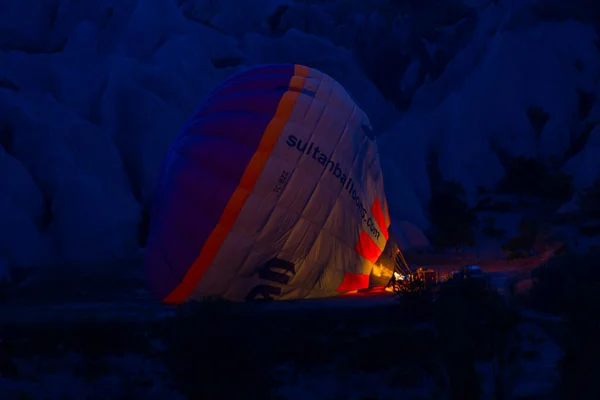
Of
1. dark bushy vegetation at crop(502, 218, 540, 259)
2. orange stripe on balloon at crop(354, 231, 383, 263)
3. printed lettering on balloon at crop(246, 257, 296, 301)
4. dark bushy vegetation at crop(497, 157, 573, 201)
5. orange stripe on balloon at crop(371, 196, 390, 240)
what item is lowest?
printed lettering on balloon at crop(246, 257, 296, 301)

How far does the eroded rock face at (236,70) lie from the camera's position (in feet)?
62.9

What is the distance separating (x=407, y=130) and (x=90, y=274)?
14.8 meters

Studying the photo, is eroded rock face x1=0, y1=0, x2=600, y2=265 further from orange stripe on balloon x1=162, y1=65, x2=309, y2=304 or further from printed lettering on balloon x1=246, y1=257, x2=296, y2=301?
printed lettering on balloon x1=246, y1=257, x2=296, y2=301

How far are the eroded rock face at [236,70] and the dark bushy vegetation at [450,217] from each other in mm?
519

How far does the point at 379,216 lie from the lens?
10391mm

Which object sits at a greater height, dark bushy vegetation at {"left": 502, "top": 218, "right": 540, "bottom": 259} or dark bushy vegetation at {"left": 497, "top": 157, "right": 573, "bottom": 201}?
dark bushy vegetation at {"left": 497, "top": 157, "right": 573, "bottom": 201}

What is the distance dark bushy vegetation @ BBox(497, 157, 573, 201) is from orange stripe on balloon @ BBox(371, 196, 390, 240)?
1320 cm

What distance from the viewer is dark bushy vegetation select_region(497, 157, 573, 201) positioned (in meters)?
21.7

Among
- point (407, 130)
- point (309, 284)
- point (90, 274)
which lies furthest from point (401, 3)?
point (309, 284)

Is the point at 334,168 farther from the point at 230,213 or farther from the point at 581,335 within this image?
the point at 581,335

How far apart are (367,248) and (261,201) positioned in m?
2.25

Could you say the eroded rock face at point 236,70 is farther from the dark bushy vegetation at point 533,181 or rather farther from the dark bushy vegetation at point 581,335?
the dark bushy vegetation at point 581,335

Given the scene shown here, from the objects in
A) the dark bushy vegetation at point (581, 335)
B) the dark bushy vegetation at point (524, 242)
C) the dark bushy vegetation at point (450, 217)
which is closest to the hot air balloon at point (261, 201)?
the dark bushy vegetation at point (581, 335)

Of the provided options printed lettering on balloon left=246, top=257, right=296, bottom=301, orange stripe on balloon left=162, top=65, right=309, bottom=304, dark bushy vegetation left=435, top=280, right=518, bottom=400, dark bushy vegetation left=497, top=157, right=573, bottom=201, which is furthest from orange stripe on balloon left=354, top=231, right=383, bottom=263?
dark bushy vegetation left=497, top=157, right=573, bottom=201
